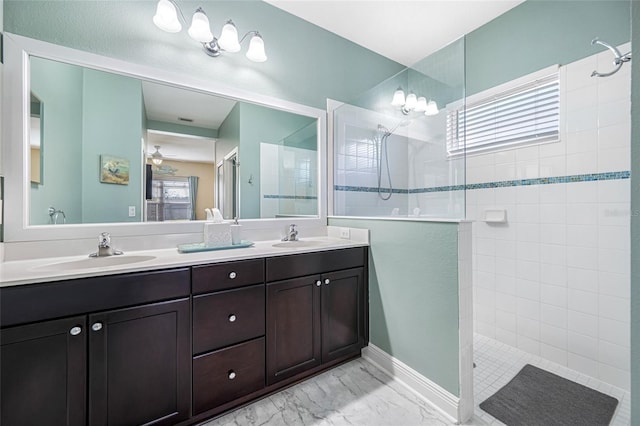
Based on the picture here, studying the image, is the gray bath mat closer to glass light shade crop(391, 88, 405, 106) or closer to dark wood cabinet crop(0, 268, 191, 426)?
dark wood cabinet crop(0, 268, 191, 426)

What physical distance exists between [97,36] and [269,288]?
5.63 feet

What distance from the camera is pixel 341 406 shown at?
1.47 m

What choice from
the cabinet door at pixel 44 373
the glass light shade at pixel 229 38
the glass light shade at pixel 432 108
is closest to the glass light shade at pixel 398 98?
the glass light shade at pixel 432 108

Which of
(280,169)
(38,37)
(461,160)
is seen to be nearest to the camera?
(38,37)

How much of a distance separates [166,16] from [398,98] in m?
1.82

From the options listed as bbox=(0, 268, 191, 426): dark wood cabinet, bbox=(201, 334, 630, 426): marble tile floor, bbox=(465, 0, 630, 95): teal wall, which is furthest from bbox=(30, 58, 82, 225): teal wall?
bbox=(465, 0, 630, 95): teal wall

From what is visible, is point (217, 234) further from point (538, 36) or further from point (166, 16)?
point (538, 36)

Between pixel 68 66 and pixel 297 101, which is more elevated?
pixel 297 101

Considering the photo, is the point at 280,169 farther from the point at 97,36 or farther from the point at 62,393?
the point at 62,393

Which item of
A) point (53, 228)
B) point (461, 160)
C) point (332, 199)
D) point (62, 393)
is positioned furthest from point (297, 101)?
point (62, 393)

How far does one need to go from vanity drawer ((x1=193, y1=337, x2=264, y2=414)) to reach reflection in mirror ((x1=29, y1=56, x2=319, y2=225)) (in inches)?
35.0

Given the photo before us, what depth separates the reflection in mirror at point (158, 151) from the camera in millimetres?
1421

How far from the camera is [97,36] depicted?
150 centimetres

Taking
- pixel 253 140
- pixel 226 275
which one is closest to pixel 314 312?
pixel 226 275
